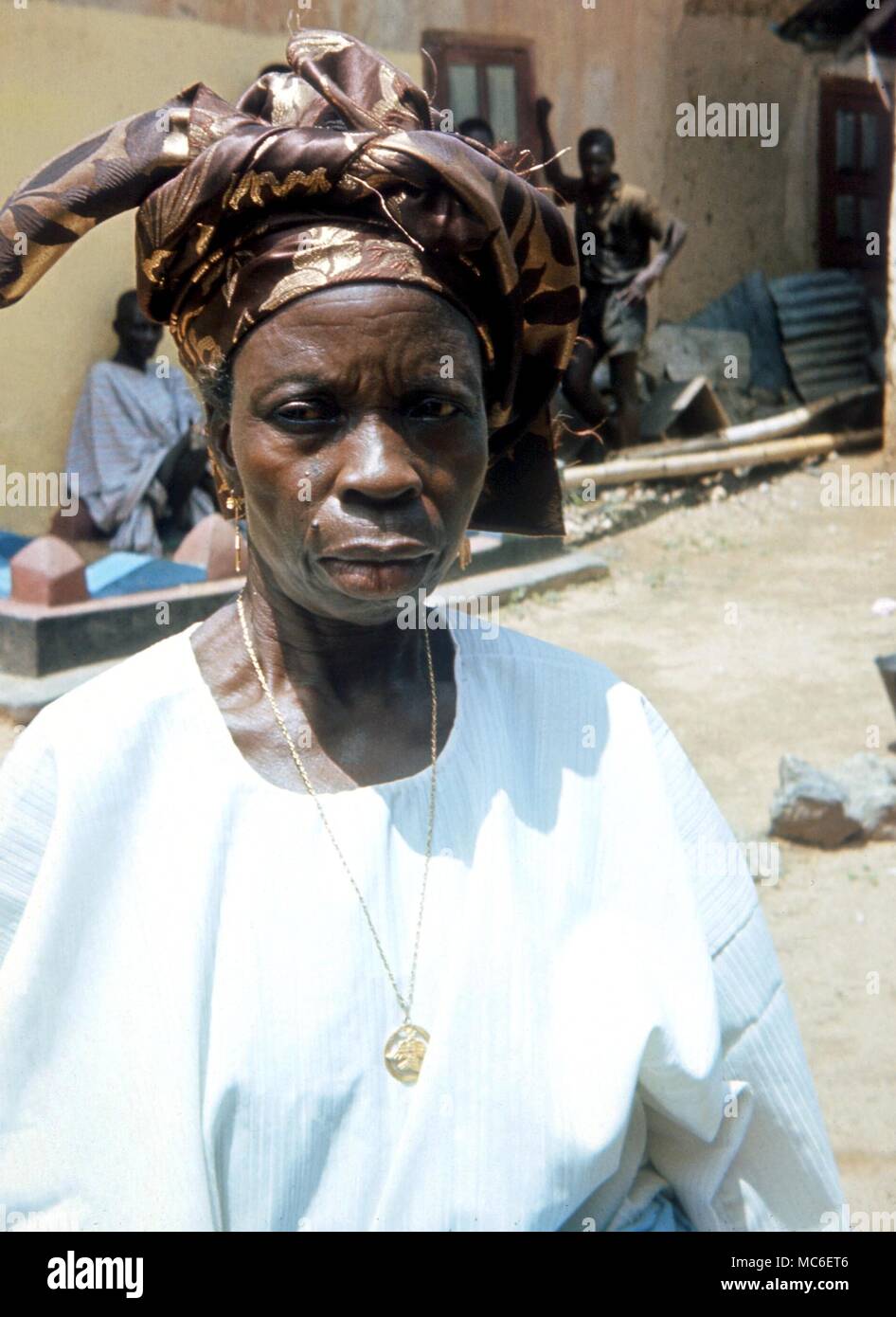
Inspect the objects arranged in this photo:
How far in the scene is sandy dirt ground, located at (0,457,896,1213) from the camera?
13.1 ft

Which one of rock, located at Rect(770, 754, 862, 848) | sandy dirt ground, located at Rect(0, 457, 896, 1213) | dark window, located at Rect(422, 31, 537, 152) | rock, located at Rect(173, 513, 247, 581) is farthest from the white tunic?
dark window, located at Rect(422, 31, 537, 152)

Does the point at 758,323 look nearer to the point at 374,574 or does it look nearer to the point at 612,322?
the point at 612,322

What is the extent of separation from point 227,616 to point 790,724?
4.84 metres

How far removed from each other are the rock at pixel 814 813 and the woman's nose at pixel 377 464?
3.83 meters

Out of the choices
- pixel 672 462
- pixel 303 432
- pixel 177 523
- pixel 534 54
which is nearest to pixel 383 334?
pixel 303 432

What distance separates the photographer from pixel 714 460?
10562mm

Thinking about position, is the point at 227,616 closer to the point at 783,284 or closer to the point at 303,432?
the point at 303,432

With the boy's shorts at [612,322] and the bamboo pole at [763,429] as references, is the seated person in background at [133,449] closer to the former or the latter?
the bamboo pole at [763,429]

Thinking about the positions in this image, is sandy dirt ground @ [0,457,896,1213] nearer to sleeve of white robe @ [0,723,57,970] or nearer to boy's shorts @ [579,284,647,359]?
boy's shorts @ [579,284,647,359]

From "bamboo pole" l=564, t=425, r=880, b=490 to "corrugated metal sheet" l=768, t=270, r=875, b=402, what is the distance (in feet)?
4.48

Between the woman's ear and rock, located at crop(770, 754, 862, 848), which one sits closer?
the woman's ear

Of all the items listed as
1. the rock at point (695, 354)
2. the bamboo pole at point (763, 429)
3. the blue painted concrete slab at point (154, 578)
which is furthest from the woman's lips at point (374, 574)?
the rock at point (695, 354)

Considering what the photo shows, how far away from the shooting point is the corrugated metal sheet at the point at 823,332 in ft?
43.4

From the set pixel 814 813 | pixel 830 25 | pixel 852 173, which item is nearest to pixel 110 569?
pixel 814 813
